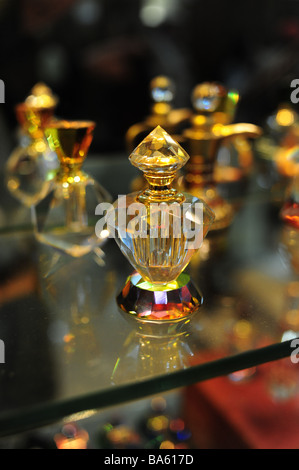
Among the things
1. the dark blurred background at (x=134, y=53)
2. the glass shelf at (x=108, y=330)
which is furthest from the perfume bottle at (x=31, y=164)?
the dark blurred background at (x=134, y=53)

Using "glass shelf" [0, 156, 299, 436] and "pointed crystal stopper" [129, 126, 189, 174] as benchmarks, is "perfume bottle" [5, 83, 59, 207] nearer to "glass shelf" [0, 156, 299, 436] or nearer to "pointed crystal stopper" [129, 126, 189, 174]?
"glass shelf" [0, 156, 299, 436]

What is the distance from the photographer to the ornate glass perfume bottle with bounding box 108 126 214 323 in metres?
0.39

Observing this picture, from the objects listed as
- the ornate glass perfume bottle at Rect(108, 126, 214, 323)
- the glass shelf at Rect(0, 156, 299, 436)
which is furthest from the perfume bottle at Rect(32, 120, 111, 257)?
the ornate glass perfume bottle at Rect(108, 126, 214, 323)

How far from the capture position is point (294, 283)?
0.52 meters

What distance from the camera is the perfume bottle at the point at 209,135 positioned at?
0.63 metres

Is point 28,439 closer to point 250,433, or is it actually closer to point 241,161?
point 250,433

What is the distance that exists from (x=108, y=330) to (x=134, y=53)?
777 mm

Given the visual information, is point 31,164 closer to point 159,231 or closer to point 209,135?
point 209,135

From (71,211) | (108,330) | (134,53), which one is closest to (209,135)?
(71,211)

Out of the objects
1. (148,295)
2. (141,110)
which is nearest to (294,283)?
(148,295)

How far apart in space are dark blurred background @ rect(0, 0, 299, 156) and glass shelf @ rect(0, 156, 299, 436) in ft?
1.62

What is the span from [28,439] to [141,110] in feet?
2.38

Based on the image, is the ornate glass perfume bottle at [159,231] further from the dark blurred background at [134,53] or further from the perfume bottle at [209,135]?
the dark blurred background at [134,53]

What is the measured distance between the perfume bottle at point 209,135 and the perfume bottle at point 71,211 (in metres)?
0.15
